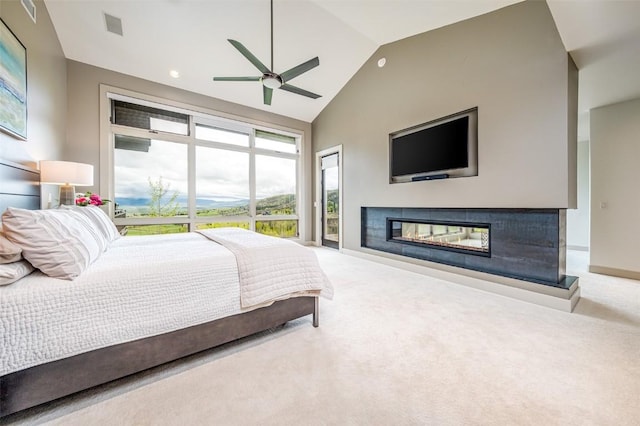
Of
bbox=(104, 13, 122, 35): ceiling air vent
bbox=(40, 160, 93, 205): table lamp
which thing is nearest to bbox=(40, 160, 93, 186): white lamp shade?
bbox=(40, 160, 93, 205): table lamp

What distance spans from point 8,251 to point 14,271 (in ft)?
0.41

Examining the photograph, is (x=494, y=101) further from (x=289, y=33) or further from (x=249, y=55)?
(x=289, y=33)

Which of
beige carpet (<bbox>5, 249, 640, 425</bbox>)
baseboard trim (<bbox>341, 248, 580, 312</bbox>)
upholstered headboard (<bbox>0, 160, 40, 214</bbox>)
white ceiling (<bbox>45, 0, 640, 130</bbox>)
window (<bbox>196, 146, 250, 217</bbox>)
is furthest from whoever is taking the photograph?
window (<bbox>196, 146, 250, 217</bbox>)

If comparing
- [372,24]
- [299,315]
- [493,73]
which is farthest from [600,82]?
[299,315]

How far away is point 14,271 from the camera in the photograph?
45.0 inches

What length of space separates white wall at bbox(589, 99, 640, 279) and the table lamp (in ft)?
22.2

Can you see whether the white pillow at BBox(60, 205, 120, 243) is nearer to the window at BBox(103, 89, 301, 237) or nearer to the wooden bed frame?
the wooden bed frame

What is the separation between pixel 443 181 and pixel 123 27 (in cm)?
469

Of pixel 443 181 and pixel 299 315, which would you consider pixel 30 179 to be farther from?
pixel 443 181

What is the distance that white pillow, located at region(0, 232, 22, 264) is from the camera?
1.17 meters

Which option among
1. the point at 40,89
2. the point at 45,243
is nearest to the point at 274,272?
the point at 45,243

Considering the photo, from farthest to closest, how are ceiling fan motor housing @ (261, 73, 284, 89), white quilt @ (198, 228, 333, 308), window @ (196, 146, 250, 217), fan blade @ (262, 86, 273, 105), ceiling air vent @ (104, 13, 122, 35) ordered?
window @ (196, 146, 250, 217) < fan blade @ (262, 86, 273, 105) < ceiling air vent @ (104, 13, 122, 35) < ceiling fan motor housing @ (261, 73, 284, 89) < white quilt @ (198, 228, 333, 308)

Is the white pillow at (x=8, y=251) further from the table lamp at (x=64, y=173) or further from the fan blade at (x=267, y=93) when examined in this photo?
the fan blade at (x=267, y=93)

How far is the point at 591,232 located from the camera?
3711mm
